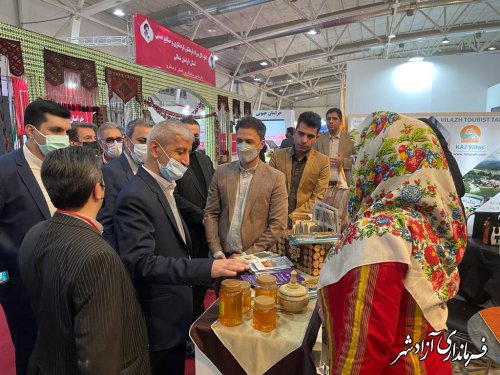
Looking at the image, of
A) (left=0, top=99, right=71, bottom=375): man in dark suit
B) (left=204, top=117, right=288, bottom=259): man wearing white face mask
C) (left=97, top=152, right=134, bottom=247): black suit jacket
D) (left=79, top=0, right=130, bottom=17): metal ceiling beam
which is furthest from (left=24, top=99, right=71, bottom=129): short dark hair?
(left=79, top=0, right=130, bottom=17): metal ceiling beam

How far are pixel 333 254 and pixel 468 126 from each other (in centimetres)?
470

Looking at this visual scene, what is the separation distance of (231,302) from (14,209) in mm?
1317

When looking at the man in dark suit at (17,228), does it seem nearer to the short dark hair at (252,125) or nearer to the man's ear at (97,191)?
the man's ear at (97,191)

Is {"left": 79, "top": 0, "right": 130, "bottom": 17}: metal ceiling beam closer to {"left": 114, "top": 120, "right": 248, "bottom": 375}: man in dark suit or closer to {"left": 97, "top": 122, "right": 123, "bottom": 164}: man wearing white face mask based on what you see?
{"left": 97, "top": 122, "right": 123, "bottom": 164}: man wearing white face mask

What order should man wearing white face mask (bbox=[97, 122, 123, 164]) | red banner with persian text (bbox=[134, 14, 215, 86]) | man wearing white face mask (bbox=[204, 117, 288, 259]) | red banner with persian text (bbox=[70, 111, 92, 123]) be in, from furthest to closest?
red banner with persian text (bbox=[134, 14, 215, 86])
red banner with persian text (bbox=[70, 111, 92, 123])
man wearing white face mask (bbox=[97, 122, 123, 164])
man wearing white face mask (bbox=[204, 117, 288, 259])

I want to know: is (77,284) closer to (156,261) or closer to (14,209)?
(156,261)

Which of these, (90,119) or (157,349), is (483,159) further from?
(90,119)

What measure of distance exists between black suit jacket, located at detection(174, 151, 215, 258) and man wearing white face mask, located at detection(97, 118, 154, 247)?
400 millimetres

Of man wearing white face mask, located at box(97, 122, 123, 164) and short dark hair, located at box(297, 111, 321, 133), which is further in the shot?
man wearing white face mask, located at box(97, 122, 123, 164)

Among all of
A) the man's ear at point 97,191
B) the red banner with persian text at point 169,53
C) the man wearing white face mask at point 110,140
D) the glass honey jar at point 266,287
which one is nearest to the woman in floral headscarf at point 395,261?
the glass honey jar at point 266,287

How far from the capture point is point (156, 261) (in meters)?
1.33

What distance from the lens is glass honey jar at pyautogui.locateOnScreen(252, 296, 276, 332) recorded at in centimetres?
124

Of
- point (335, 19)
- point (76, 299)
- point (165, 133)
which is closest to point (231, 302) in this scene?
point (76, 299)

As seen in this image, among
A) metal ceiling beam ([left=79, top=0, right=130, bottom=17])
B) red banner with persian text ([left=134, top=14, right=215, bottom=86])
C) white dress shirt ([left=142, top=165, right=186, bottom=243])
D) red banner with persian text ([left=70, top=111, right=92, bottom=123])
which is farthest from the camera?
metal ceiling beam ([left=79, top=0, right=130, bottom=17])
